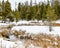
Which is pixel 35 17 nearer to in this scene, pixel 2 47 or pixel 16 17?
pixel 16 17

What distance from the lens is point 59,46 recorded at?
11875 millimetres

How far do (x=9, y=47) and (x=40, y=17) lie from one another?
198 feet

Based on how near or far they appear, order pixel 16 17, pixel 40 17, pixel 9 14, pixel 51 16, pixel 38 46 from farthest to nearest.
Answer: pixel 40 17 < pixel 16 17 < pixel 9 14 < pixel 51 16 < pixel 38 46

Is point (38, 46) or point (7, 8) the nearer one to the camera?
point (38, 46)

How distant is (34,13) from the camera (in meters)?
70.8

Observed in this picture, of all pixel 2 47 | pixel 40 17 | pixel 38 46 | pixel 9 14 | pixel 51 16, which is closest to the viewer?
pixel 2 47

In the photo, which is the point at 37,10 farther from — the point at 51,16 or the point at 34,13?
the point at 51,16

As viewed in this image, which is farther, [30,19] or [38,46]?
[30,19]

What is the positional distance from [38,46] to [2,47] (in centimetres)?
262

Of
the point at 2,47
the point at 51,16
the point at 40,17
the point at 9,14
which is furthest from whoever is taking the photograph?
the point at 40,17

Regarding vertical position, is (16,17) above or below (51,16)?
below

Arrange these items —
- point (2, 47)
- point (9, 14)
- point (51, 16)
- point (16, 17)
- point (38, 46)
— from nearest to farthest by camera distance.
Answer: point (2, 47) → point (38, 46) → point (51, 16) → point (9, 14) → point (16, 17)

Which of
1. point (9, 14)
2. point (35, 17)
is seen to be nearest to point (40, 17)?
point (35, 17)

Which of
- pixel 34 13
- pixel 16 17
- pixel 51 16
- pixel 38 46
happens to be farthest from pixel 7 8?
pixel 38 46
